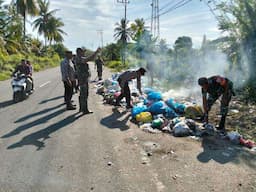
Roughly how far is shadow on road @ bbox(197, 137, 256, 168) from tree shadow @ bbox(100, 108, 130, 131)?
204cm

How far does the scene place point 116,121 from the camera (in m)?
7.22

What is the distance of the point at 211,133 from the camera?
6.05m

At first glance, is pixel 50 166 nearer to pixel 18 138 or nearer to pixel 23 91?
pixel 18 138

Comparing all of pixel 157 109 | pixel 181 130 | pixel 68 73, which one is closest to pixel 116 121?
pixel 157 109

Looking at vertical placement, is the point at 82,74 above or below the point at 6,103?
above

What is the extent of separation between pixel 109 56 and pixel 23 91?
54.1 meters

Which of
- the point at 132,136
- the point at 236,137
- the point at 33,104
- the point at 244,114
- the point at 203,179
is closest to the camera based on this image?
the point at 203,179

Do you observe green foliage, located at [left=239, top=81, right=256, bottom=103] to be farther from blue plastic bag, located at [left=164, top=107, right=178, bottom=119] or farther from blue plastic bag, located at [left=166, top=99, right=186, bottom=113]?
blue plastic bag, located at [left=164, top=107, right=178, bottom=119]

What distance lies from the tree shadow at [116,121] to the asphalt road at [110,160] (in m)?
0.03

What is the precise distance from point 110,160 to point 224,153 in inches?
82.1

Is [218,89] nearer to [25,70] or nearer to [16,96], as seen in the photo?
[16,96]

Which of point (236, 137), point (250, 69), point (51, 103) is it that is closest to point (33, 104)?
point (51, 103)

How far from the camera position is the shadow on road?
464 centimetres

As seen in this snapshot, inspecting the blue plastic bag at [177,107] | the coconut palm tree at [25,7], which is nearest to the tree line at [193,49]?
the coconut palm tree at [25,7]
